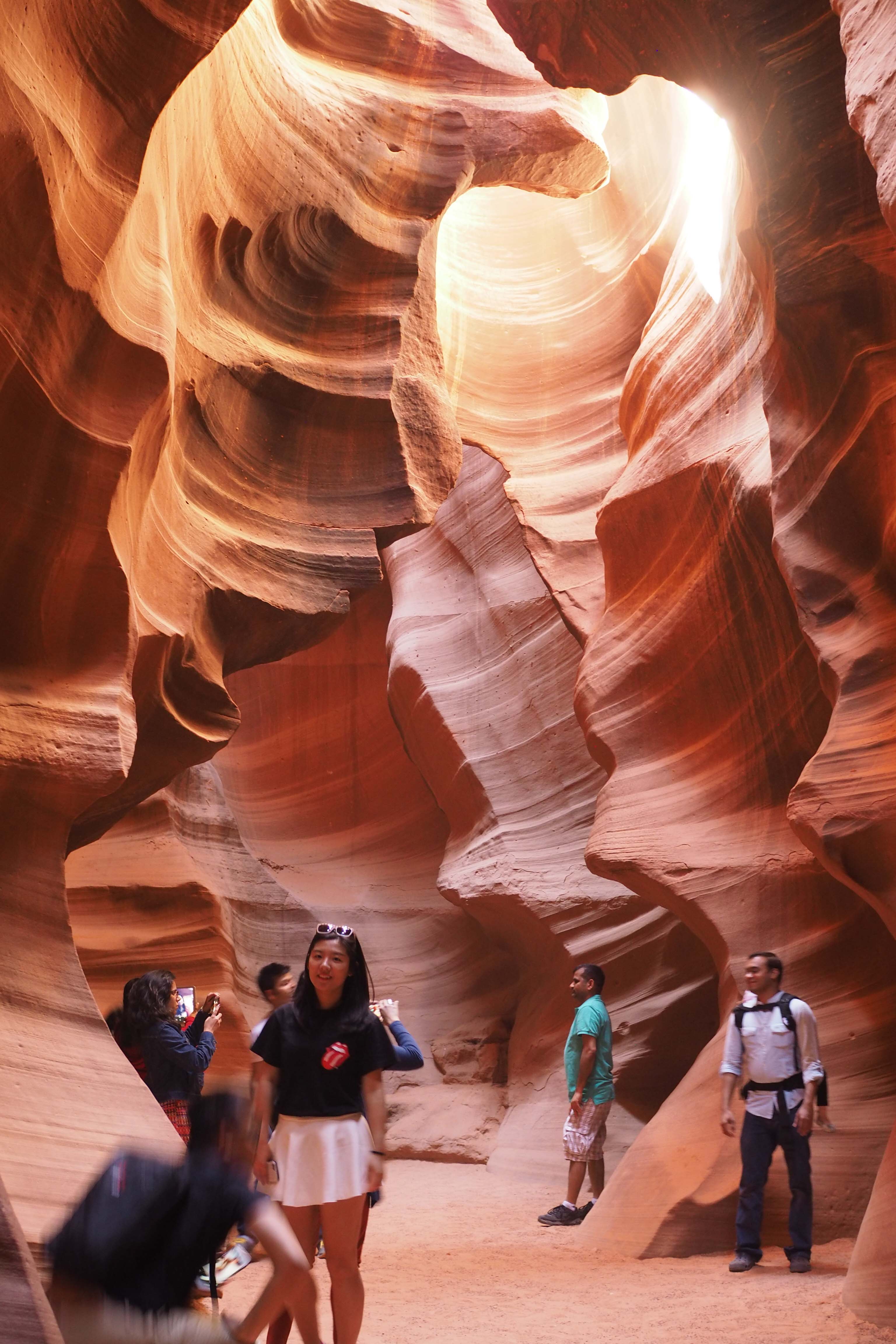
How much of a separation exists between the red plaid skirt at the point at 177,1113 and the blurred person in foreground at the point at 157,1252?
3.57 m

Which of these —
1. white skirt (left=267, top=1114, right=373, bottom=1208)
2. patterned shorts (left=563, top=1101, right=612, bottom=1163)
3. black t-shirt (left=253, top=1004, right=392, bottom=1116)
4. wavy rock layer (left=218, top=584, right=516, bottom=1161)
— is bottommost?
patterned shorts (left=563, top=1101, right=612, bottom=1163)

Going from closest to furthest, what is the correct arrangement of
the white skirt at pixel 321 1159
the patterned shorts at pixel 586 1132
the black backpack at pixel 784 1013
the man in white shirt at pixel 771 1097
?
the white skirt at pixel 321 1159 → the man in white shirt at pixel 771 1097 → the black backpack at pixel 784 1013 → the patterned shorts at pixel 586 1132

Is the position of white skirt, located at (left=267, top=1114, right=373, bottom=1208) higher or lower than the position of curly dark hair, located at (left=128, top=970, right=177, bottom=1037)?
lower

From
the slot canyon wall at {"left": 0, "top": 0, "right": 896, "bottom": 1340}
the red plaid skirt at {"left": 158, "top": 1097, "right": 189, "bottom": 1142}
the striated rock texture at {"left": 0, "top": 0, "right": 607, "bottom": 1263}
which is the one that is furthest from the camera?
the red plaid skirt at {"left": 158, "top": 1097, "right": 189, "bottom": 1142}

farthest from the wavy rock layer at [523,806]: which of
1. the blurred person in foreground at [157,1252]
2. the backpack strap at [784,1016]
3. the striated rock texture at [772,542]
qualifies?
the blurred person in foreground at [157,1252]

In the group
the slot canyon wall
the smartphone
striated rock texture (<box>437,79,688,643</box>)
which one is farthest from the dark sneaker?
striated rock texture (<box>437,79,688,643</box>)

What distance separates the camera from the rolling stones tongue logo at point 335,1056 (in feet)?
11.9

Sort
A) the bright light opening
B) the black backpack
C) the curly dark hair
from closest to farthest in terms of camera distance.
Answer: the black backpack < the curly dark hair < the bright light opening

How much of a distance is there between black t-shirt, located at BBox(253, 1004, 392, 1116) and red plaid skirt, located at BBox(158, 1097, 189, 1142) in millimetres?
2411

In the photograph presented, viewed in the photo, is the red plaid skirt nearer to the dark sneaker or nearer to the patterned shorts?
the patterned shorts

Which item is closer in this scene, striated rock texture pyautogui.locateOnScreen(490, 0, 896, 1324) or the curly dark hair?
striated rock texture pyautogui.locateOnScreen(490, 0, 896, 1324)

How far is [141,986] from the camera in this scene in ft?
18.9

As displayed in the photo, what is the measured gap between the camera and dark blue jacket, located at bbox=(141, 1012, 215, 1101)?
19.0 feet

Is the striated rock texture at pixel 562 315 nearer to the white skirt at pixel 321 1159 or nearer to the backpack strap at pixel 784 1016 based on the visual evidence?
the backpack strap at pixel 784 1016
